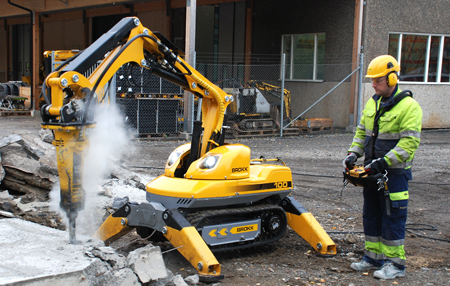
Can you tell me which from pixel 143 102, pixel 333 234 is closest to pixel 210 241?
pixel 333 234

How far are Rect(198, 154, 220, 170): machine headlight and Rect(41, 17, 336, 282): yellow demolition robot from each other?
0.04ft

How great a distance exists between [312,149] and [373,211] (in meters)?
8.63

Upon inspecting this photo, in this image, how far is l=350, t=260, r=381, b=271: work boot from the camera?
16.3ft

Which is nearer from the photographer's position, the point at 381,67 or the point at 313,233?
the point at 381,67

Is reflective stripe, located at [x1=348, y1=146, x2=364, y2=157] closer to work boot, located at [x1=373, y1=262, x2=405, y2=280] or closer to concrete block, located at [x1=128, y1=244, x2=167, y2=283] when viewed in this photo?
work boot, located at [x1=373, y1=262, x2=405, y2=280]

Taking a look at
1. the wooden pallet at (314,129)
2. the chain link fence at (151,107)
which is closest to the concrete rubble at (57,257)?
the chain link fence at (151,107)

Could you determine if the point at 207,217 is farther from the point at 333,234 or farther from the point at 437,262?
the point at 437,262

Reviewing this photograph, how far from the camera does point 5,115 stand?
2131 centimetres

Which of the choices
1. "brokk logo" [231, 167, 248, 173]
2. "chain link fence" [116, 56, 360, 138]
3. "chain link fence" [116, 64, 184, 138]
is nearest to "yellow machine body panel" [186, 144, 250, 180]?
"brokk logo" [231, 167, 248, 173]

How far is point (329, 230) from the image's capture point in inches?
252

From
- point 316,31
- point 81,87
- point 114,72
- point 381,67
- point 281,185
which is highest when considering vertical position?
point 316,31

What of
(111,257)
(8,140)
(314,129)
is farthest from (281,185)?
(314,129)

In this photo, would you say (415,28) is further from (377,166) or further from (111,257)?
(111,257)

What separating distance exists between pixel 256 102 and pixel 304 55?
17.3ft
